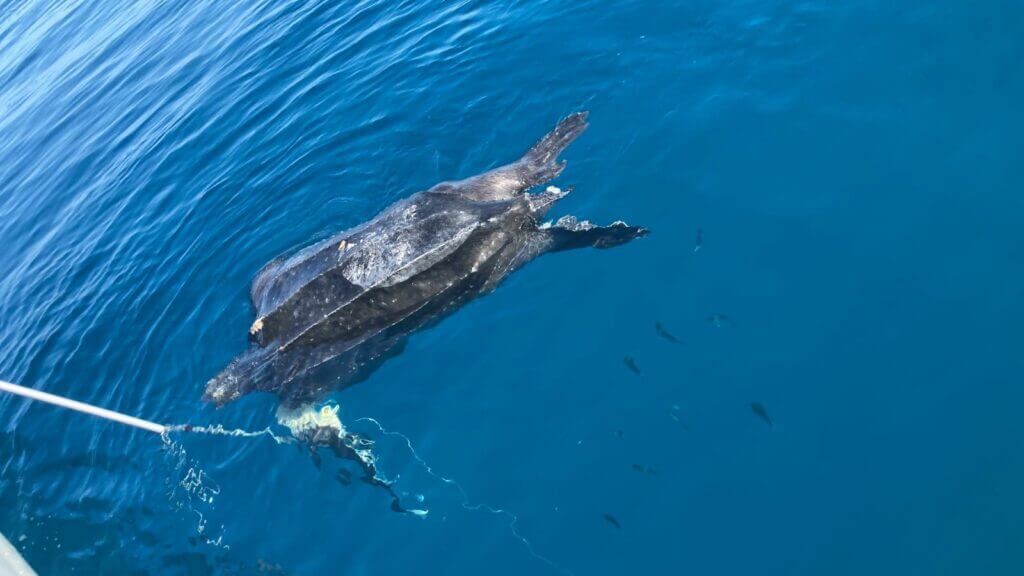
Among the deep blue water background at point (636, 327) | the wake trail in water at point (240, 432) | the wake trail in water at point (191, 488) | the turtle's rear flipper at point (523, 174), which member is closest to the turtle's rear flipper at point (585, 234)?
the deep blue water background at point (636, 327)

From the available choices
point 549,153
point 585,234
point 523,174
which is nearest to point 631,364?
point 585,234

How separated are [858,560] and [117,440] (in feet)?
29.5

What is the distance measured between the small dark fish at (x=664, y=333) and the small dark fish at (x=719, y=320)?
0.43 m

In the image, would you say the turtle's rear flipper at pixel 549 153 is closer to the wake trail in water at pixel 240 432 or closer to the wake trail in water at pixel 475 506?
the wake trail in water at pixel 475 506

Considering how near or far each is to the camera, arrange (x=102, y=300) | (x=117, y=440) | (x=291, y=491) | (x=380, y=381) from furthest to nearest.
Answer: (x=102, y=300) < (x=117, y=440) < (x=380, y=381) < (x=291, y=491)

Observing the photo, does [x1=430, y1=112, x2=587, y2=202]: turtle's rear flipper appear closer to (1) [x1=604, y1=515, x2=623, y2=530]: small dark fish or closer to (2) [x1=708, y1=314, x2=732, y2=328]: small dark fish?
(2) [x1=708, y1=314, x2=732, y2=328]: small dark fish

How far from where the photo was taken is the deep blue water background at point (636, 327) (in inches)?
268

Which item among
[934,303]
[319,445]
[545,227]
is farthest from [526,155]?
[934,303]

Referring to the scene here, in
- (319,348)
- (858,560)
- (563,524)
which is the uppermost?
(319,348)

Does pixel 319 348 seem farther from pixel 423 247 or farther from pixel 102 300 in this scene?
pixel 102 300

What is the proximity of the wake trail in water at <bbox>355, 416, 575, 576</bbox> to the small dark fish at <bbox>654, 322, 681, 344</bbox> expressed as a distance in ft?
8.22

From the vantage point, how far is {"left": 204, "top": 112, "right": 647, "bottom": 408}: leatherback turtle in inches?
360

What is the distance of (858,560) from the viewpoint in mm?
6219

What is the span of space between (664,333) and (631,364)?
0.52 metres
